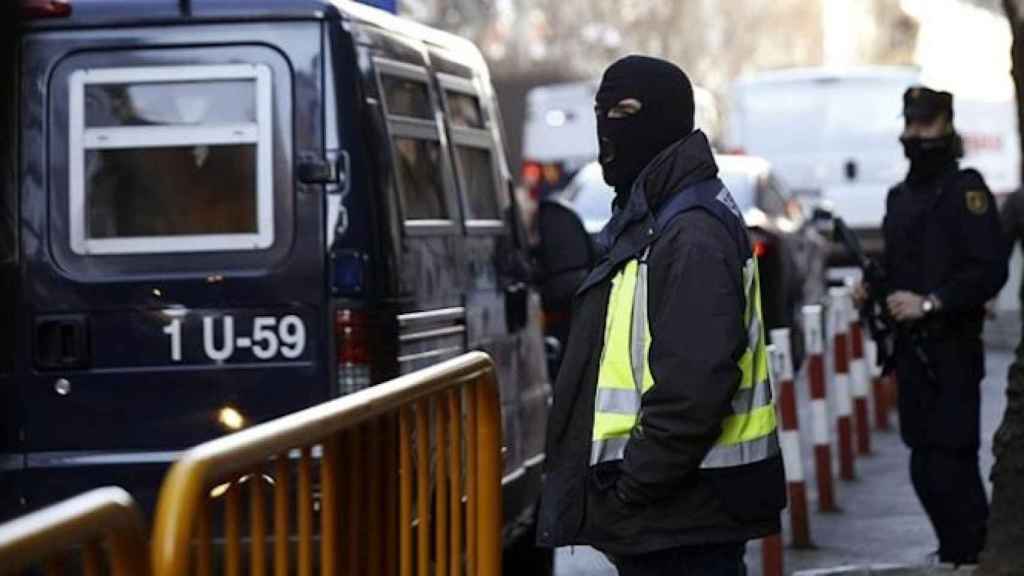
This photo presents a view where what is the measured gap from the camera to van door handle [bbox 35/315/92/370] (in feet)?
25.2

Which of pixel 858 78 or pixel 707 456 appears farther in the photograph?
pixel 858 78

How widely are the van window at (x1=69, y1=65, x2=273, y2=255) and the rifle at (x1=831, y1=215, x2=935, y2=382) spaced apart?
2255 millimetres

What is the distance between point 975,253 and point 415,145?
6.46 feet

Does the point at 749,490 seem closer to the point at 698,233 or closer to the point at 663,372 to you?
the point at 663,372

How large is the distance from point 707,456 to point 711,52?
231 ft

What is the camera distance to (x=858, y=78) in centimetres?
2830

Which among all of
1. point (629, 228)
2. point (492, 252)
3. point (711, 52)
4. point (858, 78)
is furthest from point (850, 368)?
point (711, 52)

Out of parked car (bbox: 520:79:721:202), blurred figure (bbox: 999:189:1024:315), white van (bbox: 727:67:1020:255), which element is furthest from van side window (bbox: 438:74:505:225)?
parked car (bbox: 520:79:721:202)

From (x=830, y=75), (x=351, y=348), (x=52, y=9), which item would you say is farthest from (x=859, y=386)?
(x=830, y=75)

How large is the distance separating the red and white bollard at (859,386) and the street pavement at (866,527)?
0.38 feet

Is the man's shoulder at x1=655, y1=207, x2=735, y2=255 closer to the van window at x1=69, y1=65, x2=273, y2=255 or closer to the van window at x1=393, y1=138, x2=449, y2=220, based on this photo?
the van window at x1=69, y1=65, x2=273, y2=255

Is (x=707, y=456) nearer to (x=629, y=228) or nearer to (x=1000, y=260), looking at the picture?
(x=629, y=228)

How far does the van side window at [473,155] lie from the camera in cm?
919

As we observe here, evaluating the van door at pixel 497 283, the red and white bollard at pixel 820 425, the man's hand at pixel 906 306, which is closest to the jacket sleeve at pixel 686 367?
the man's hand at pixel 906 306
